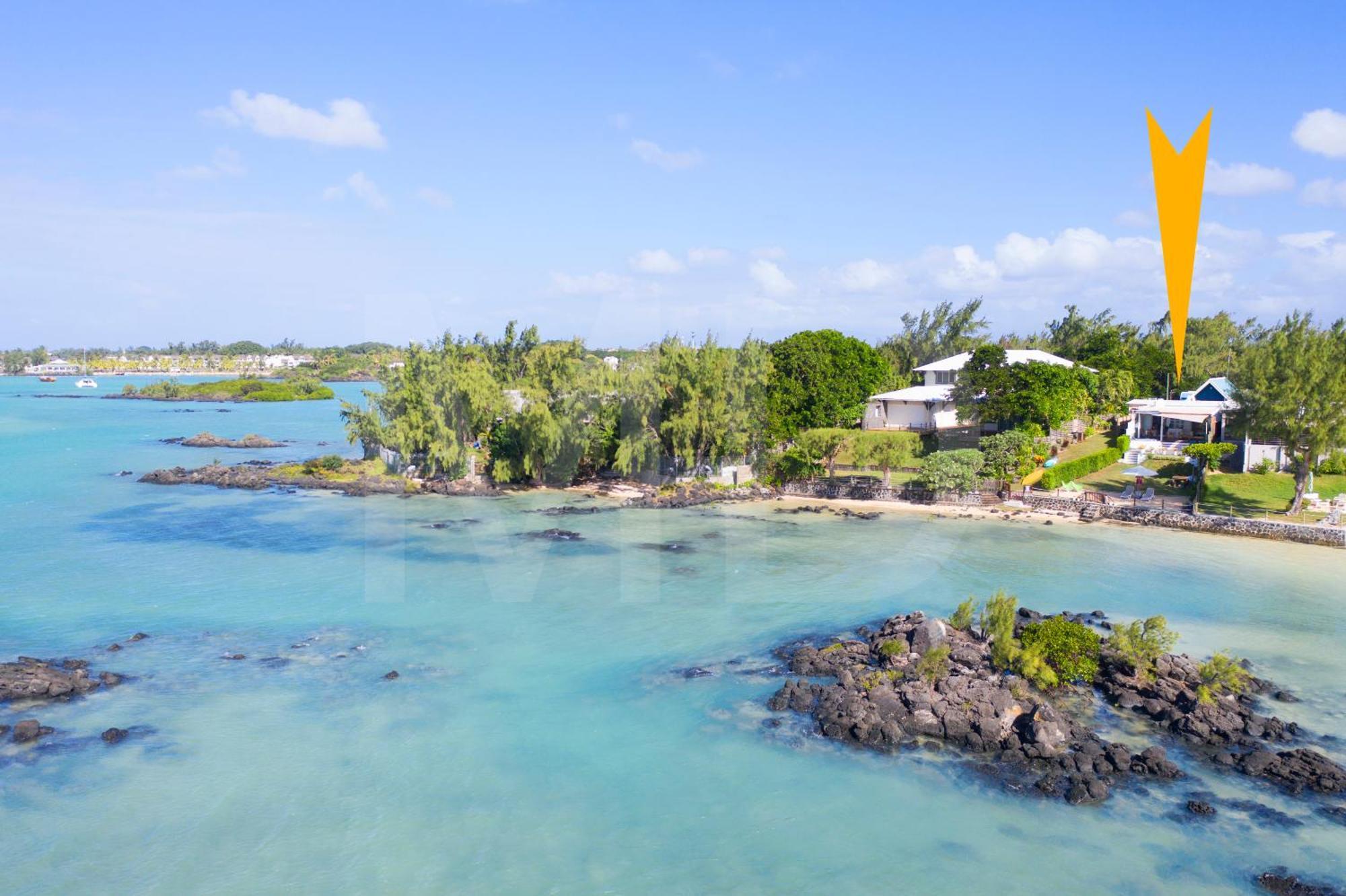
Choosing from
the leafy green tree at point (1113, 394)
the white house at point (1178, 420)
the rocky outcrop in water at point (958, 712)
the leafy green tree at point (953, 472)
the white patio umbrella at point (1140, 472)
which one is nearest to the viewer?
the rocky outcrop in water at point (958, 712)

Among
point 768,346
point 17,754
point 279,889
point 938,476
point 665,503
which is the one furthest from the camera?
point 768,346

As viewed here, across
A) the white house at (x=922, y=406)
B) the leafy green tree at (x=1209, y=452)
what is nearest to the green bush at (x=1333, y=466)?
the leafy green tree at (x=1209, y=452)

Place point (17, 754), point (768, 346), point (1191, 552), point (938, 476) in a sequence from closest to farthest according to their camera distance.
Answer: point (17, 754) → point (1191, 552) → point (938, 476) → point (768, 346)

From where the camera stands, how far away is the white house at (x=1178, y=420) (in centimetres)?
5519

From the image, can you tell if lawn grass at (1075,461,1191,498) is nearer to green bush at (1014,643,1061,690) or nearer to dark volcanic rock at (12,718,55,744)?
green bush at (1014,643,1061,690)

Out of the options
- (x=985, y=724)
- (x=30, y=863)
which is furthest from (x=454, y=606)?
(x=985, y=724)

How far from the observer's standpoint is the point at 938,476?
164ft

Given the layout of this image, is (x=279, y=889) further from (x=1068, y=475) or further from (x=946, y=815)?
(x=1068, y=475)

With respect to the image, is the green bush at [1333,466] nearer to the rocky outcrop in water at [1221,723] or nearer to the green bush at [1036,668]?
the rocky outcrop in water at [1221,723]

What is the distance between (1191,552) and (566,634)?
30.4m

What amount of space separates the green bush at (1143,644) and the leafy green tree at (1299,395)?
22721 mm

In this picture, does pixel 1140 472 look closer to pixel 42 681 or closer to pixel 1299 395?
pixel 1299 395

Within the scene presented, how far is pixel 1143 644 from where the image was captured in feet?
81.5

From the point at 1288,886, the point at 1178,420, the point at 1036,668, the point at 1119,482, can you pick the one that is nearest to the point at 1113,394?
the point at 1178,420
